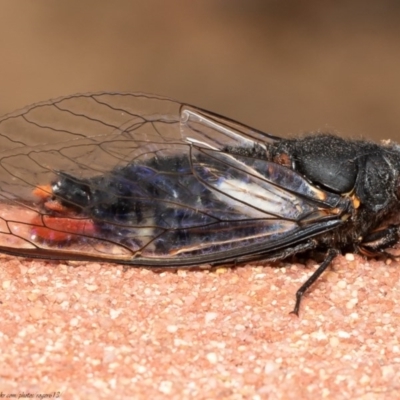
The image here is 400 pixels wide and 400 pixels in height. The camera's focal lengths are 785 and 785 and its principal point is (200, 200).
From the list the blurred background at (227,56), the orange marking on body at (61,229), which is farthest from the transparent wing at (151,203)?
the blurred background at (227,56)

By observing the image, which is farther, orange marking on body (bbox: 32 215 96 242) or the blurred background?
the blurred background

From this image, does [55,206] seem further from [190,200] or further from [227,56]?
[227,56]

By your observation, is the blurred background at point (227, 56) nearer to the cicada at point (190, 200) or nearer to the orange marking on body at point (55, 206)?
the cicada at point (190, 200)

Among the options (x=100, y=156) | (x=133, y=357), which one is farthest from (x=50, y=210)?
(x=133, y=357)

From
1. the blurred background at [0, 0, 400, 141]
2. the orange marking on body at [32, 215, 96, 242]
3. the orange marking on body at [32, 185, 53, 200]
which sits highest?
the blurred background at [0, 0, 400, 141]

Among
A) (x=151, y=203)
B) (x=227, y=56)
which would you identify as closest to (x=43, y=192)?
(x=151, y=203)

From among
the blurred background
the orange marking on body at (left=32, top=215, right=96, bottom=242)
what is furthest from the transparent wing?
the blurred background

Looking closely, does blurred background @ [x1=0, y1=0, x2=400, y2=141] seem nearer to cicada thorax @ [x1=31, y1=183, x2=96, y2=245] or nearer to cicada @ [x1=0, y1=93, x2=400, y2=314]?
cicada @ [x1=0, y1=93, x2=400, y2=314]

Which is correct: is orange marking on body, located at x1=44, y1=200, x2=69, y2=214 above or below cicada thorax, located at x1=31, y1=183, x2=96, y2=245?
above
